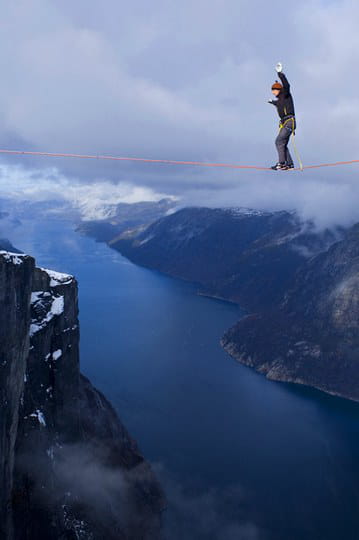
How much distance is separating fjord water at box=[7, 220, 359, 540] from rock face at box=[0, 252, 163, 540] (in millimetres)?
7613

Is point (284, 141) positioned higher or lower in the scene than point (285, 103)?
lower

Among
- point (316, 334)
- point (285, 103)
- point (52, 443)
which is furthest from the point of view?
point (316, 334)

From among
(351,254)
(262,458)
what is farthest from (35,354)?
(351,254)

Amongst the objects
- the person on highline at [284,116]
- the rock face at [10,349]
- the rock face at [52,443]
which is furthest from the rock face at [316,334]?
the person on highline at [284,116]

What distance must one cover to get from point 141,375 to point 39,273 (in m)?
61.2

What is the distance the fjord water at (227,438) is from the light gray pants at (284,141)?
52315 millimetres

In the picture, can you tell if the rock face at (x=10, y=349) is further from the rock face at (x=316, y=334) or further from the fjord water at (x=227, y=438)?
the rock face at (x=316, y=334)

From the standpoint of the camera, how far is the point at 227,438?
78.1 meters

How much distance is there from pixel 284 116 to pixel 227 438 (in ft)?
236

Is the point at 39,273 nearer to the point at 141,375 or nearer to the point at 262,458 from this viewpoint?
the point at 262,458

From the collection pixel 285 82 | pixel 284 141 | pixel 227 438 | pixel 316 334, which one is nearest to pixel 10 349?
pixel 284 141

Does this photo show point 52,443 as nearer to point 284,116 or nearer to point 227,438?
point 227,438

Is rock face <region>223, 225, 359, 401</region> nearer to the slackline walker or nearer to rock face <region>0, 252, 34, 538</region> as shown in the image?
rock face <region>0, 252, 34, 538</region>

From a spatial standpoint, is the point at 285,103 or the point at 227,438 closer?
the point at 285,103
